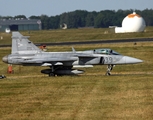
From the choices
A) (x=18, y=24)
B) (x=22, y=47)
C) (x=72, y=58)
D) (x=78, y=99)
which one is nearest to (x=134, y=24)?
(x=22, y=47)

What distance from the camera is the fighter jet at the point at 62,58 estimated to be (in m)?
35.1

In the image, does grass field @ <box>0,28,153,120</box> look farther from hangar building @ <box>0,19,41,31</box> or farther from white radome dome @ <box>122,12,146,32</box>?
hangar building @ <box>0,19,41,31</box>

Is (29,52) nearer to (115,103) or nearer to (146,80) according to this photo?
(146,80)

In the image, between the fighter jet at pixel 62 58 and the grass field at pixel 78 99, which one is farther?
the fighter jet at pixel 62 58

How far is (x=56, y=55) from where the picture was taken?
3559 centimetres

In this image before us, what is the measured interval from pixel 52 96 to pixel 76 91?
2017 millimetres

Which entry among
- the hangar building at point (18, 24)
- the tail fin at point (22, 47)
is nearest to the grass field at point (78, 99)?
the tail fin at point (22, 47)

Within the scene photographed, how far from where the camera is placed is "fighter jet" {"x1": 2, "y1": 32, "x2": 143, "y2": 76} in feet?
115

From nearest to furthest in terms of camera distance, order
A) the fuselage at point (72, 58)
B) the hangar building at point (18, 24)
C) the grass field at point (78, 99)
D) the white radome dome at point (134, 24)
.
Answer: the grass field at point (78, 99) < the fuselage at point (72, 58) < the white radome dome at point (134, 24) < the hangar building at point (18, 24)

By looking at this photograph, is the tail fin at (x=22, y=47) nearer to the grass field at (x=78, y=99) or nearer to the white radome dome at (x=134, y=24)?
the grass field at (x=78, y=99)

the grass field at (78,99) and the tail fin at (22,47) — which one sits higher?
the tail fin at (22,47)

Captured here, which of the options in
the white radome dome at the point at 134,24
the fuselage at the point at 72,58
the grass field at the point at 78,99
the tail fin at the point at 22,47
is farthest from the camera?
the white radome dome at the point at 134,24

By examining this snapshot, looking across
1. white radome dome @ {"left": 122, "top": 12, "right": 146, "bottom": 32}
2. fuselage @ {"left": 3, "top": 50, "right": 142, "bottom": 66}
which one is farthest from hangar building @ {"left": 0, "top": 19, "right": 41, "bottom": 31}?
fuselage @ {"left": 3, "top": 50, "right": 142, "bottom": 66}

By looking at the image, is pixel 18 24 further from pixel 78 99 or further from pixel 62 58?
pixel 78 99
